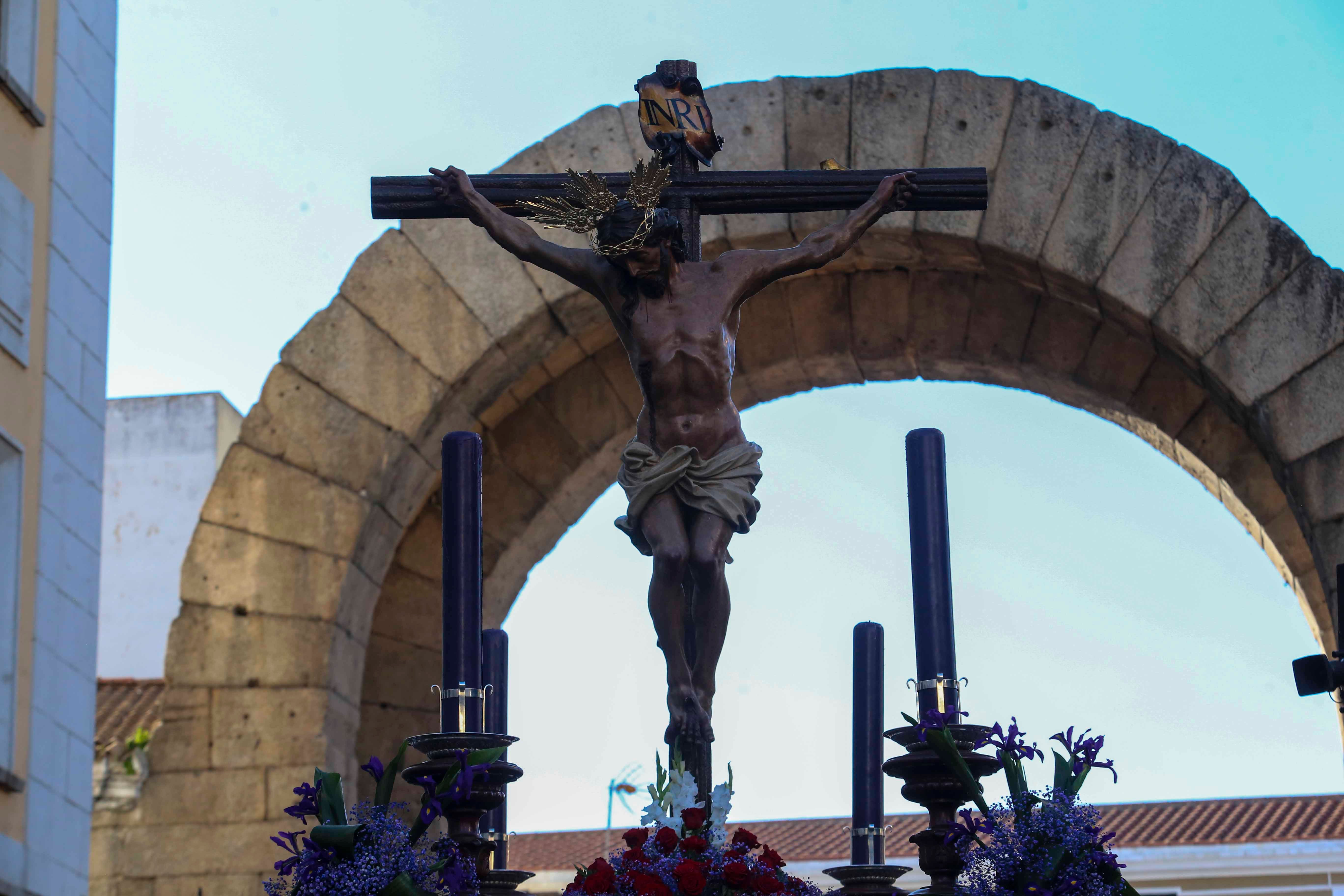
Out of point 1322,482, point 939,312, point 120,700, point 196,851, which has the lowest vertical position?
point 196,851

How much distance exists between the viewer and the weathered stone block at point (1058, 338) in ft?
37.2

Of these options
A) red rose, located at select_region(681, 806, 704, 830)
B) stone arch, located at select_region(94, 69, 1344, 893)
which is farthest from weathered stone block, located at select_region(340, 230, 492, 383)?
red rose, located at select_region(681, 806, 704, 830)

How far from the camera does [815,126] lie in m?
10.6

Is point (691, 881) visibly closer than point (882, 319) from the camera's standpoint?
Yes

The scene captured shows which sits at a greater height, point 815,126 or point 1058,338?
point 815,126

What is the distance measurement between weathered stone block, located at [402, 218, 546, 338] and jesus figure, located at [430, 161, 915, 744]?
197 inches

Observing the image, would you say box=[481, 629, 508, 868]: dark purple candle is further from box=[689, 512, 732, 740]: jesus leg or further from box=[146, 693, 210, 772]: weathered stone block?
box=[146, 693, 210, 772]: weathered stone block

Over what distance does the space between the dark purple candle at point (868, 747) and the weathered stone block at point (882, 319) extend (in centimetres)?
654

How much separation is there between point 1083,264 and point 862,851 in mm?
5817

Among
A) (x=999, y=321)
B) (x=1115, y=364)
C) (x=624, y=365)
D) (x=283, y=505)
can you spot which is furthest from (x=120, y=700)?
(x=1115, y=364)

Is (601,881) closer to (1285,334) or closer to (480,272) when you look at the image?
(1285,334)

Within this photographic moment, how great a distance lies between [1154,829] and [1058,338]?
11326 millimetres

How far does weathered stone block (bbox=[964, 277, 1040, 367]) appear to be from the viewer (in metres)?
11.4

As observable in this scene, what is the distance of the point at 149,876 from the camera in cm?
961
